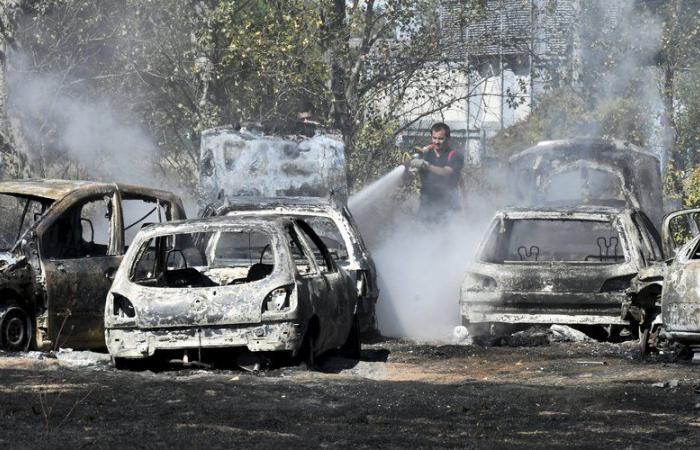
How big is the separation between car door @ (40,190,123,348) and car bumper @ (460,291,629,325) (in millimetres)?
3351

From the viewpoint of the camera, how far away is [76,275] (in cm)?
1241

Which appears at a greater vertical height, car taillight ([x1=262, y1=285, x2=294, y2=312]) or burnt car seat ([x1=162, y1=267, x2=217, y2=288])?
burnt car seat ([x1=162, y1=267, x2=217, y2=288])

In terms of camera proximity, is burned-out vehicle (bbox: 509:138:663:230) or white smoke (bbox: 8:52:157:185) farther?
white smoke (bbox: 8:52:157:185)

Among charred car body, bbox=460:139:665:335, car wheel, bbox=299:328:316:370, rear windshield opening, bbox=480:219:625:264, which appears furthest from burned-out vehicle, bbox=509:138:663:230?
car wheel, bbox=299:328:316:370

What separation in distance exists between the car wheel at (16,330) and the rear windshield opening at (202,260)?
37.7 inches

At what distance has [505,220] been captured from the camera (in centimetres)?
1452

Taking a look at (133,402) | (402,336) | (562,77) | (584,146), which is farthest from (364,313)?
(562,77)

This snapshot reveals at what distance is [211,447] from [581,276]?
21.7ft

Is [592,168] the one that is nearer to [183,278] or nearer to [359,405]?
[183,278]

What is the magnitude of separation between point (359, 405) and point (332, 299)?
2.63m

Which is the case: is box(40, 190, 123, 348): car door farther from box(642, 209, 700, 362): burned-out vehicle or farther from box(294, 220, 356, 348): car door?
box(642, 209, 700, 362): burned-out vehicle

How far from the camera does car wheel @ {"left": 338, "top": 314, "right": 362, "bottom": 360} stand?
1273 centimetres

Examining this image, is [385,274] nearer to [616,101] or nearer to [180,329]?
[180,329]

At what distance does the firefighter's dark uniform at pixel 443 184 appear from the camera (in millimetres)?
19484
